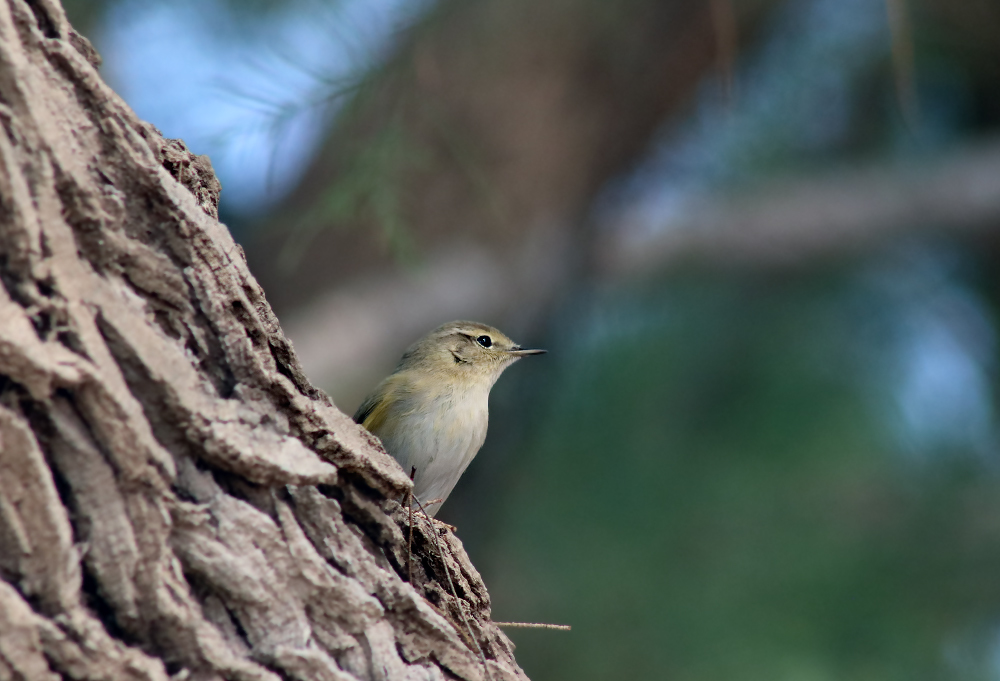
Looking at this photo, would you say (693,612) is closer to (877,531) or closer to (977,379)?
(877,531)

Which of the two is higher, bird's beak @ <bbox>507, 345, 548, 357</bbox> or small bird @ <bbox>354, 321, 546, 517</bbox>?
bird's beak @ <bbox>507, 345, 548, 357</bbox>

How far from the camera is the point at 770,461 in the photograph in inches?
332

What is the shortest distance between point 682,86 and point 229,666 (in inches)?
208

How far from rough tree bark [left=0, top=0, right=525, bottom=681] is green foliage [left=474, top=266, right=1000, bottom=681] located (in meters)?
5.21

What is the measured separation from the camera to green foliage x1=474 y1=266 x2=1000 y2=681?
748cm

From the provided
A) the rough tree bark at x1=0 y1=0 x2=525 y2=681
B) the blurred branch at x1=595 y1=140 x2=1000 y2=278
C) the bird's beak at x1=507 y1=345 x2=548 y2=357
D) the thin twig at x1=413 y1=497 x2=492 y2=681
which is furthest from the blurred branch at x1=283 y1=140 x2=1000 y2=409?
the rough tree bark at x1=0 y1=0 x2=525 y2=681

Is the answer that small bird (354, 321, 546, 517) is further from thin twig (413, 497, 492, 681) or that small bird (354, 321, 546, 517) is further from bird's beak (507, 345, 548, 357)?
thin twig (413, 497, 492, 681)

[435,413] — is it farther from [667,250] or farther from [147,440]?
[667,250]

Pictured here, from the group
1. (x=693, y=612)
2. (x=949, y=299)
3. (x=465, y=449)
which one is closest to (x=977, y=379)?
(x=949, y=299)

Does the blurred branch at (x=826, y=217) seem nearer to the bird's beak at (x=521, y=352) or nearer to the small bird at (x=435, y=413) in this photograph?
the bird's beak at (x=521, y=352)

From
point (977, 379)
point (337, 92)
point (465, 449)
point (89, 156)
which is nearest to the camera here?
point (89, 156)

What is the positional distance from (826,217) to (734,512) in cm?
265

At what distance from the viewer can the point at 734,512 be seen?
8.34 meters

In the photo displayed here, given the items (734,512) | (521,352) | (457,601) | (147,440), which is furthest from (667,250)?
(147,440)
